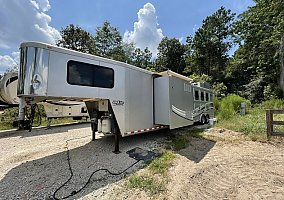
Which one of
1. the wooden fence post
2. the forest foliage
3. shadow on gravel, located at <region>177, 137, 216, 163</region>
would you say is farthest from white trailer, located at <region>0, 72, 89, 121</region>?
the forest foliage

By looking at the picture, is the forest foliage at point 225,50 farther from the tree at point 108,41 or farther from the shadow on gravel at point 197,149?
the shadow on gravel at point 197,149

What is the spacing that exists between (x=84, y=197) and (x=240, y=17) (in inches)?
1033

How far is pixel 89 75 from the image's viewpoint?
17.4ft

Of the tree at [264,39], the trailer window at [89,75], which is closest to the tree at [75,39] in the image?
the tree at [264,39]

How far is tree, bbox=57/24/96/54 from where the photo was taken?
27859 mm

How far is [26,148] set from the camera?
673 centimetres

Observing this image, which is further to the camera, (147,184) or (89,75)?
(89,75)

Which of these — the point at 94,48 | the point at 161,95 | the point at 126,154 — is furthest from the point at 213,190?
the point at 94,48

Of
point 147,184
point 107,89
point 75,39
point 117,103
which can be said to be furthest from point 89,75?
point 75,39

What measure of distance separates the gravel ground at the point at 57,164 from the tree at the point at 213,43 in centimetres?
3057

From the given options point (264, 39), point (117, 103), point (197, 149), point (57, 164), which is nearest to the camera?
point (57, 164)

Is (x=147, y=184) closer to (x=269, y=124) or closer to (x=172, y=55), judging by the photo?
(x=269, y=124)

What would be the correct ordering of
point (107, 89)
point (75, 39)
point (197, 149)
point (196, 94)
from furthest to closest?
1. point (75, 39)
2. point (196, 94)
3. point (197, 149)
4. point (107, 89)

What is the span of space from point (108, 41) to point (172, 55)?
47.6 feet
